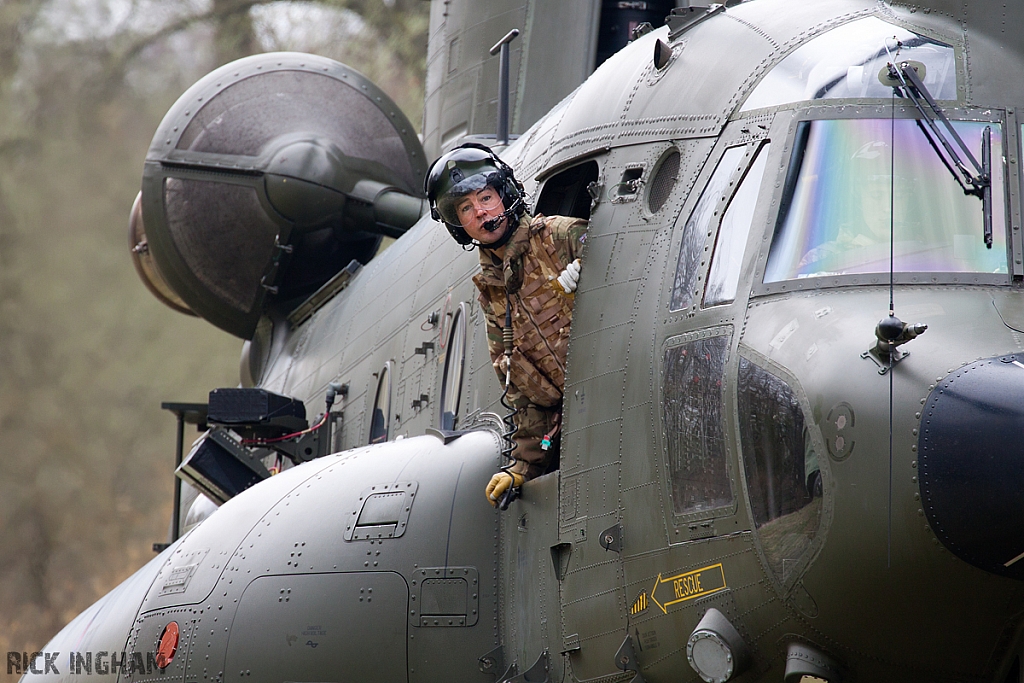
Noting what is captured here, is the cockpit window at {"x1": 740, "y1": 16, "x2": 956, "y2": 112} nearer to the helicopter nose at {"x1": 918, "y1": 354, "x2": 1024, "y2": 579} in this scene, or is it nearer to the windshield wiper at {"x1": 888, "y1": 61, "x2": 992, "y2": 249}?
the windshield wiper at {"x1": 888, "y1": 61, "x2": 992, "y2": 249}

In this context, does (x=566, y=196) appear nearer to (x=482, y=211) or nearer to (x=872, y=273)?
(x=482, y=211)

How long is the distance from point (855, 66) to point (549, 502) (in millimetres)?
1695

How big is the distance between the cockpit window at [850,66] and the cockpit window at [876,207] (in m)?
0.12

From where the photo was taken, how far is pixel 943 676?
135 inches

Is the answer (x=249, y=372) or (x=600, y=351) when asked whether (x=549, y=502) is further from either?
(x=249, y=372)

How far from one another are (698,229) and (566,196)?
1.15 m

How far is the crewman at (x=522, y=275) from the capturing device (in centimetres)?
468

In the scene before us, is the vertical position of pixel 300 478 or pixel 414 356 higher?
pixel 414 356

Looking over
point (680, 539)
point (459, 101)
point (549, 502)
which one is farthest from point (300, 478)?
point (459, 101)

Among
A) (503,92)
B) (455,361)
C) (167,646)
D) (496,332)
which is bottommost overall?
(167,646)

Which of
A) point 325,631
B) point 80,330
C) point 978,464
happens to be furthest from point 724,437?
point 80,330

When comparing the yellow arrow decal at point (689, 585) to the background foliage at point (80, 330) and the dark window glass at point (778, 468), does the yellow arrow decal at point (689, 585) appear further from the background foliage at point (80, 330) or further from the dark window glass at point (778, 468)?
the background foliage at point (80, 330)

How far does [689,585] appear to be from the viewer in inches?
152

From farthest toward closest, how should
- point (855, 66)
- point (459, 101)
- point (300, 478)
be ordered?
point (459, 101) → point (300, 478) → point (855, 66)
